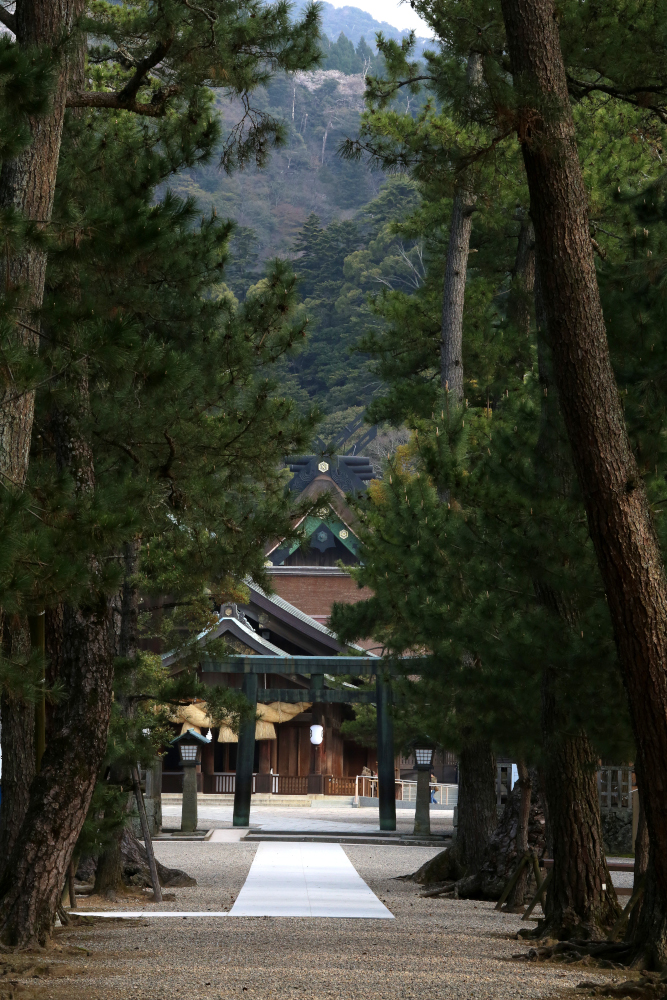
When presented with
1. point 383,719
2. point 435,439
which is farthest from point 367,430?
point 435,439

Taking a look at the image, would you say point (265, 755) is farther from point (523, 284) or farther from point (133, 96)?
point (133, 96)

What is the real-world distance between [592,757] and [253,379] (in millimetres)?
4071

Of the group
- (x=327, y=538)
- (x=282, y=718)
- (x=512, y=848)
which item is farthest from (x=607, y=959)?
(x=327, y=538)

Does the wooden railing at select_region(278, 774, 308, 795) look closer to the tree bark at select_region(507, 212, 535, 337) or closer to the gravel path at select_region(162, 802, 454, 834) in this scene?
the gravel path at select_region(162, 802, 454, 834)

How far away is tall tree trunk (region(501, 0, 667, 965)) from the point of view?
5348 millimetres

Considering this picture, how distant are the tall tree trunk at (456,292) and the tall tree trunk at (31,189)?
8100 millimetres

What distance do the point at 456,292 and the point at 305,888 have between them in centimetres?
752

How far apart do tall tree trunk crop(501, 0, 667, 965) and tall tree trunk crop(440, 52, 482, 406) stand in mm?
7733

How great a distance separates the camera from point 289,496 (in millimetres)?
9523

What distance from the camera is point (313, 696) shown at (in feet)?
71.9

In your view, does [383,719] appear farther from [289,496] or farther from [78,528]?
[78,528]

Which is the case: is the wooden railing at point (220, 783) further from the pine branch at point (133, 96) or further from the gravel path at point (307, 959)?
the pine branch at point (133, 96)

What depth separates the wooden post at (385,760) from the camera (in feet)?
65.1

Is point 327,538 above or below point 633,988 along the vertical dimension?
above
